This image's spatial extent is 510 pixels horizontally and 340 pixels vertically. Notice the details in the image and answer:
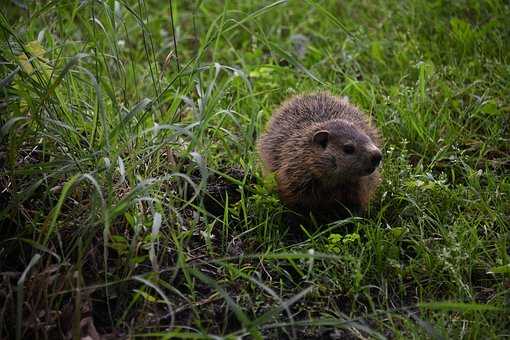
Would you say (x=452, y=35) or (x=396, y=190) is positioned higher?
(x=452, y=35)

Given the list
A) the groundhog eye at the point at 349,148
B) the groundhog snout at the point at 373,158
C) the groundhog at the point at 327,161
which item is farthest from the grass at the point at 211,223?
the groundhog eye at the point at 349,148

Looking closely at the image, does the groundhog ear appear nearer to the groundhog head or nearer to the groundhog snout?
the groundhog head

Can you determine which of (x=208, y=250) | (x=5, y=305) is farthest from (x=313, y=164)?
(x=5, y=305)

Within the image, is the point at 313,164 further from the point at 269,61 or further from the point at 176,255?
the point at 269,61

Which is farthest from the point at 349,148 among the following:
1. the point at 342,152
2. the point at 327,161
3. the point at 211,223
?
the point at 211,223

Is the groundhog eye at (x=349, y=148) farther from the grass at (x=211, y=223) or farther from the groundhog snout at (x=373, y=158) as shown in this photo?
the grass at (x=211, y=223)

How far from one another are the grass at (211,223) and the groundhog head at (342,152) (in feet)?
1.01

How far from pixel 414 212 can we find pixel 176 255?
1.49 metres

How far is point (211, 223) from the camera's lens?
4.17 metres

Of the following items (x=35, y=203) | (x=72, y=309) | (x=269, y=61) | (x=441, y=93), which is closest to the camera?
(x=72, y=309)

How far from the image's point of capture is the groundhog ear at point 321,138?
454 cm

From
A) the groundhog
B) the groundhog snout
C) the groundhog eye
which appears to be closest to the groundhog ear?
the groundhog

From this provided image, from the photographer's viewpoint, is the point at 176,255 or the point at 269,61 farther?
the point at 269,61

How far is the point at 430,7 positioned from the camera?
6398mm
